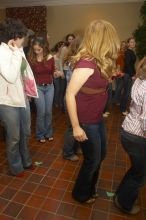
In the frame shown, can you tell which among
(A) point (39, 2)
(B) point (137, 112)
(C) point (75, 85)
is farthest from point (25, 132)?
(A) point (39, 2)

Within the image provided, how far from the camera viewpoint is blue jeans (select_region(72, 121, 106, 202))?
5.65 ft

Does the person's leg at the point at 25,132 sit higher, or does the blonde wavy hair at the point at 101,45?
the blonde wavy hair at the point at 101,45

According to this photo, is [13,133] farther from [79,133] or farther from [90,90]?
[90,90]

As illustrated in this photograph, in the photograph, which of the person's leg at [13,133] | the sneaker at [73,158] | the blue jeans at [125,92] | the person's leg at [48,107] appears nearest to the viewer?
the person's leg at [13,133]

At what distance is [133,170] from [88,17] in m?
6.25

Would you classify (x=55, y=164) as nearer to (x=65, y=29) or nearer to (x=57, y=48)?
(x=57, y=48)

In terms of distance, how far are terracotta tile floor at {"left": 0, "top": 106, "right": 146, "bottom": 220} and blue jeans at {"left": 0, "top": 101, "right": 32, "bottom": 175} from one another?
0.46 ft

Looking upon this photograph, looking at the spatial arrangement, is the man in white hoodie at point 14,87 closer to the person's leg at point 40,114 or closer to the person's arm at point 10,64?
the person's arm at point 10,64

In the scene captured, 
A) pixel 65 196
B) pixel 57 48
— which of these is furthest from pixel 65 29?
pixel 65 196

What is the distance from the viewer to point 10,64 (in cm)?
193

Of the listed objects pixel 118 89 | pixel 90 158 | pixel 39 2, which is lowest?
pixel 118 89

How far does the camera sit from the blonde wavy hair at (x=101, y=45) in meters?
1.54

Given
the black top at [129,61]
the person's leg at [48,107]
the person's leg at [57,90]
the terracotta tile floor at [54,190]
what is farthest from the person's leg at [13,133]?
the black top at [129,61]

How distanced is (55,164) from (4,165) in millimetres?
573
